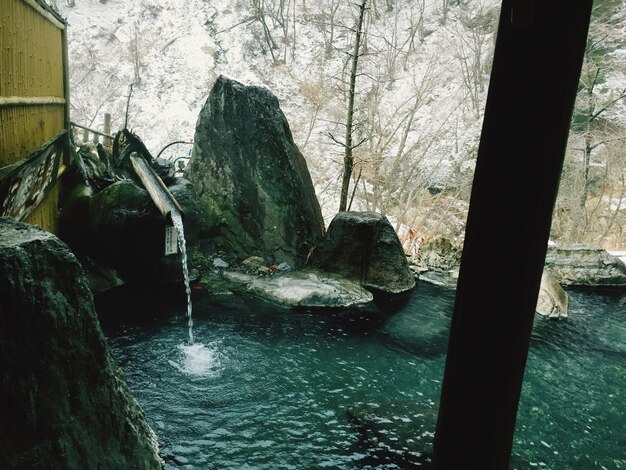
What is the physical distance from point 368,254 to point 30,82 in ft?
21.4

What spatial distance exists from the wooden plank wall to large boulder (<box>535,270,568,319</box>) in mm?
8692

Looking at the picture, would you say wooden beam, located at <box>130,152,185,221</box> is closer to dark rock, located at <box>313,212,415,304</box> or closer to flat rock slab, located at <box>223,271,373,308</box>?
flat rock slab, located at <box>223,271,373,308</box>

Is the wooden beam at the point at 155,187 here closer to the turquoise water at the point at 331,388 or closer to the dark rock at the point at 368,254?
the turquoise water at the point at 331,388

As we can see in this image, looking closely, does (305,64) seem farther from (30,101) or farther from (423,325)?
(30,101)

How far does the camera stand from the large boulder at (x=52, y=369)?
6.39 ft

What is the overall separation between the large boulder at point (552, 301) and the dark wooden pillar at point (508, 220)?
769 cm

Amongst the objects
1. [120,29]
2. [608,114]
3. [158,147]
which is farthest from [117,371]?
[120,29]

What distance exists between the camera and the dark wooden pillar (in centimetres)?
104

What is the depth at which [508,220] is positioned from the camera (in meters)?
1.11

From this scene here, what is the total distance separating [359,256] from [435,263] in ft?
10.2

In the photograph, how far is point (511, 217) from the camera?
3.64 feet

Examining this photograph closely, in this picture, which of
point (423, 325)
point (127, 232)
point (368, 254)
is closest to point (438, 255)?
point (368, 254)

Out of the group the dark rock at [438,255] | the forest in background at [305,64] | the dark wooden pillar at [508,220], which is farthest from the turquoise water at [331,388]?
the forest in background at [305,64]

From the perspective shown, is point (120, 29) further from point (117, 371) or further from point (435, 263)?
point (117, 371)
